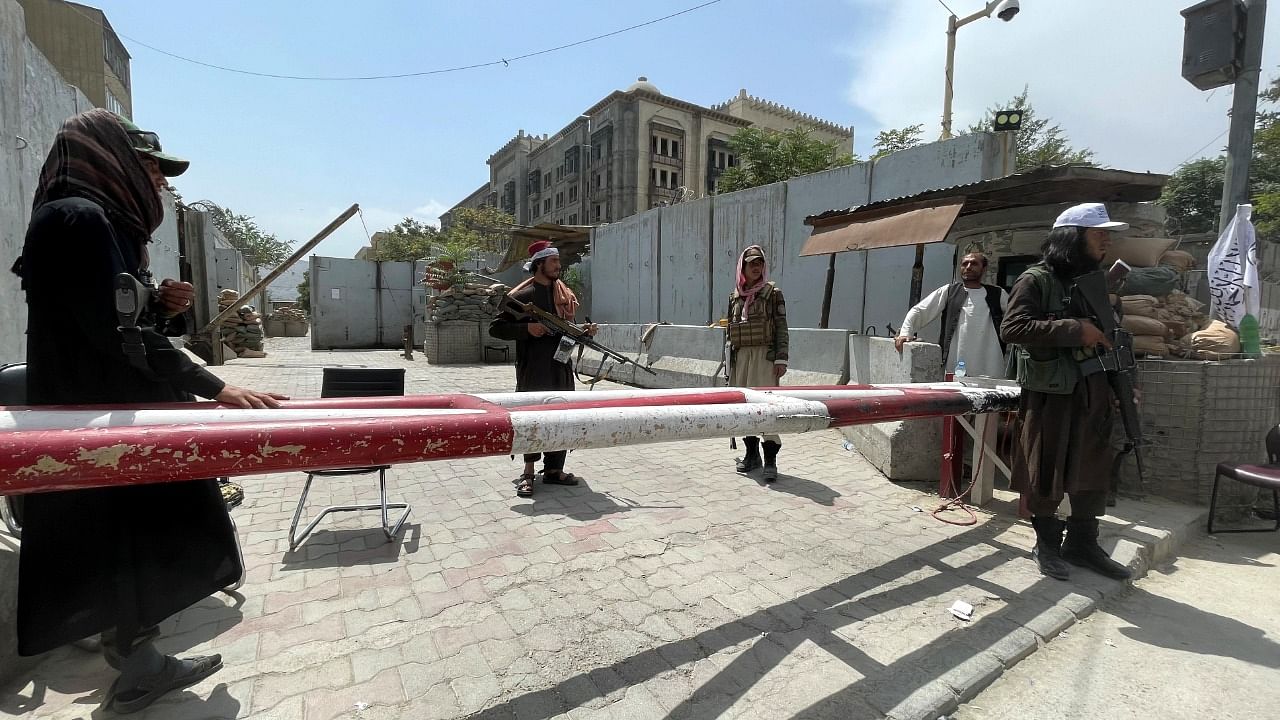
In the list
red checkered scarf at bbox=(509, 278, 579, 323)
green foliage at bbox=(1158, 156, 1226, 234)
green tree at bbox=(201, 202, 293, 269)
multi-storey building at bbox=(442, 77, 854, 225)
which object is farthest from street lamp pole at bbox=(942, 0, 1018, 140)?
→ green tree at bbox=(201, 202, 293, 269)

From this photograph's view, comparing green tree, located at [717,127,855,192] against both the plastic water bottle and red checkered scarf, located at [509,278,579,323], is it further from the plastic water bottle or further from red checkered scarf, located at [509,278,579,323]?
red checkered scarf, located at [509,278,579,323]

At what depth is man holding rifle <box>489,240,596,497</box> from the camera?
4.02 m

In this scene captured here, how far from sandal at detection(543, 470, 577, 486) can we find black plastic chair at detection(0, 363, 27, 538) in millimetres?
2760

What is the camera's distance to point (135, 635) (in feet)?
5.54

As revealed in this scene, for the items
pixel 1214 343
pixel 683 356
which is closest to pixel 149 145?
pixel 1214 343

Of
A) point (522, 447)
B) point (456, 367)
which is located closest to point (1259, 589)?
point (522, 447)

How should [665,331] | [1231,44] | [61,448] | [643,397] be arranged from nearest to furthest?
[61,448], [643,397], [1231,44], [665,331]

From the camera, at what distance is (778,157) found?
23.3 meters

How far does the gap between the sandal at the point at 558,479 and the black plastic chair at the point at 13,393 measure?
9.06ft

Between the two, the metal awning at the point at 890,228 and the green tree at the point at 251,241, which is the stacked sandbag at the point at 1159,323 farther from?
the green tree at the point at 251,241

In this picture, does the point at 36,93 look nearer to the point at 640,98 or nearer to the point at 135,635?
the point at 135,635

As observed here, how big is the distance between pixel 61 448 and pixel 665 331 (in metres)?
8.17

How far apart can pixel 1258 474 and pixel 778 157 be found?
22165 mm

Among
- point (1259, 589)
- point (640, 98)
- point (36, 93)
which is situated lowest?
point (1259, 589)
